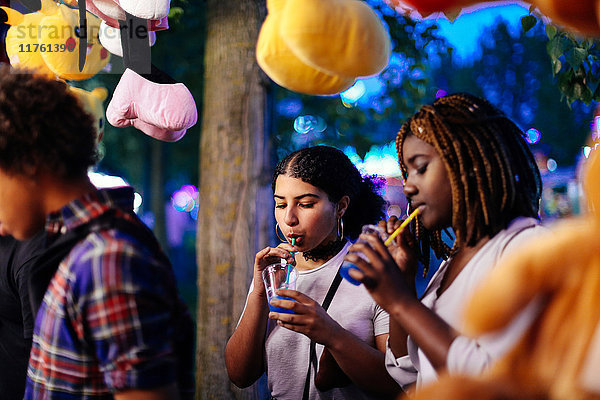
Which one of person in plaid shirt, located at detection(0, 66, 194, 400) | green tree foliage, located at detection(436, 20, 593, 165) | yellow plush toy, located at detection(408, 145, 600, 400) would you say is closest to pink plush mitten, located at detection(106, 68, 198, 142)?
person in plaid shirt, located at detection(0, 66, 194, 400)

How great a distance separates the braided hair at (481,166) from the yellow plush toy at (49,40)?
6.33 ft

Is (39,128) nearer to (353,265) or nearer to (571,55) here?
(353,265)

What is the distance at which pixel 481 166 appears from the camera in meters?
1.70

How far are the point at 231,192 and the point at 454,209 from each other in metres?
2.40

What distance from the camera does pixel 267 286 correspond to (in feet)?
7.63

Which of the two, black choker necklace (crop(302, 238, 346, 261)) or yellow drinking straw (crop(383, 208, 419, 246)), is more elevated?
yellow drinking straw (crop(383, 208, 419, 246))

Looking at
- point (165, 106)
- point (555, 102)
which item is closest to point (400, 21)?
point (165, 106)

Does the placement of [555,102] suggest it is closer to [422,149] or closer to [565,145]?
[565,145]

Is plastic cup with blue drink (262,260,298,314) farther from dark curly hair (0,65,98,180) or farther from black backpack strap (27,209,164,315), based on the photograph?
dark curly hair (0,65,98,180)

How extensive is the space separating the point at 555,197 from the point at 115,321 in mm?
23483

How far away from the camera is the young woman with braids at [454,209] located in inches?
61.1

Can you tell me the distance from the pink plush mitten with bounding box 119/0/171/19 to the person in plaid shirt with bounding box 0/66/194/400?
1088 mm

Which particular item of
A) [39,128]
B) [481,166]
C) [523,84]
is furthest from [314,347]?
[523,84]

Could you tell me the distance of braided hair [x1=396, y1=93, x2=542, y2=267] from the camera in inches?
66.4
